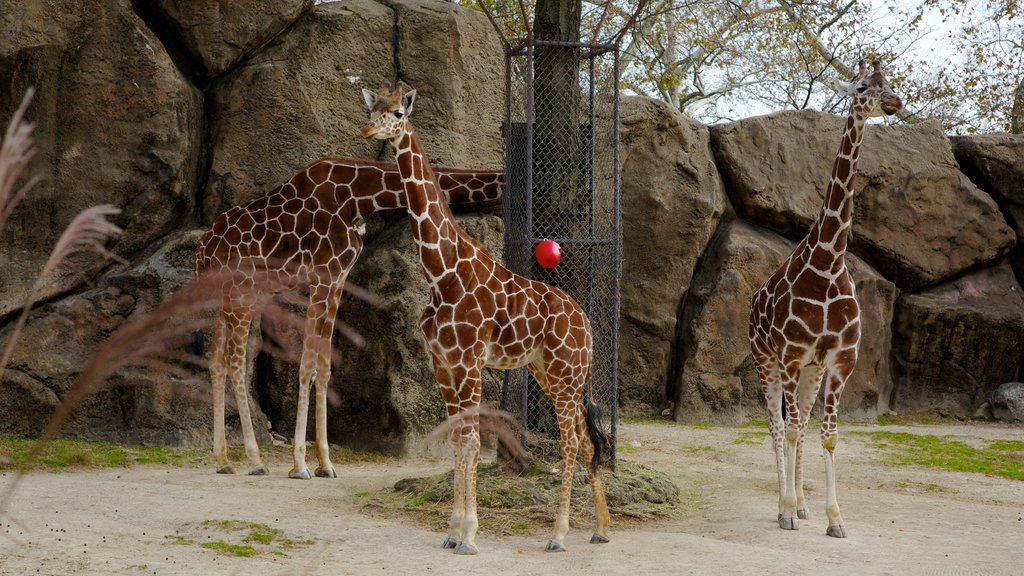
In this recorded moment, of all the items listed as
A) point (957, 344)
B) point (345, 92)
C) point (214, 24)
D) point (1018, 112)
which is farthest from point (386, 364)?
point (1018, 112)

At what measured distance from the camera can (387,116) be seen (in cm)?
566

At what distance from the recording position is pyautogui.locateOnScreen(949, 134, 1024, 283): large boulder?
37.9 feet

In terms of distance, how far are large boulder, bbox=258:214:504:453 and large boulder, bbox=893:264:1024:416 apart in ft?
17.9

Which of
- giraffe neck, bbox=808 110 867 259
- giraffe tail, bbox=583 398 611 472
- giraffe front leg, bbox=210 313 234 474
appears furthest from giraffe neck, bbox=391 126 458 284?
giraffe front leg, bbox=210 313 234 474

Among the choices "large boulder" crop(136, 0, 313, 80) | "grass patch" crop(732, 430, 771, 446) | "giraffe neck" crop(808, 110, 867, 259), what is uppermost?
"large boulder" crop(136, 0, 313, 80)

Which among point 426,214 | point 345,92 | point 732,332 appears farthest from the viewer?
point 732,332

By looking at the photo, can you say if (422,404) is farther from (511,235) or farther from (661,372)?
(661,372)

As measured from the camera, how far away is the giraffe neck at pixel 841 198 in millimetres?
A: 6223

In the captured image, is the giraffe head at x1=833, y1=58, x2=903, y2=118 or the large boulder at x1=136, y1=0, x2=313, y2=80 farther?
the large boulder at x1=136, y1=0, x2=313, y2=80

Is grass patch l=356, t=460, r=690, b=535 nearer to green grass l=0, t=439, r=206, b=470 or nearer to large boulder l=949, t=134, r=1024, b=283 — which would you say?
green grass l=0, t=439, r=206, b=470

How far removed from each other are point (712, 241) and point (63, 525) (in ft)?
25.1

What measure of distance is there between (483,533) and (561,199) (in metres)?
2.61

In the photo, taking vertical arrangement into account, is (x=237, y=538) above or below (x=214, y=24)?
below

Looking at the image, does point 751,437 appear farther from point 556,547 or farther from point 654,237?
point 556,547
